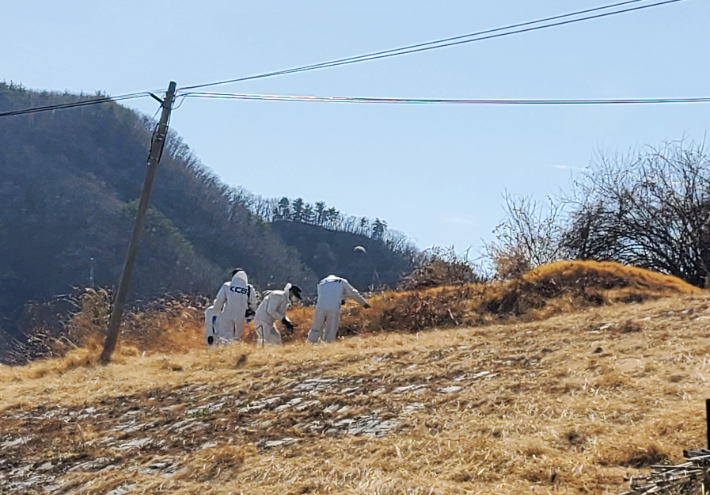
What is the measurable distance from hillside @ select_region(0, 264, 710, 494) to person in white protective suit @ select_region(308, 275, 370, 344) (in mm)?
3934

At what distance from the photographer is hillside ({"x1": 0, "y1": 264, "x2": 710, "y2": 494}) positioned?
5441 mm

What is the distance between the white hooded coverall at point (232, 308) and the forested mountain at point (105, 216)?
116 feet

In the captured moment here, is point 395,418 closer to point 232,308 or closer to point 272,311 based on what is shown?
point 272,311

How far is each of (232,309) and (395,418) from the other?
9606 mm

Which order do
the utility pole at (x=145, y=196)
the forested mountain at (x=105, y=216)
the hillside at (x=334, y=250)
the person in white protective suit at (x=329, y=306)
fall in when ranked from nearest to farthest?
the utility pole at (x=145, y=196), the person in white protective suit at (x=329, y=306), the forested mountain at (x=105, y=216), the hillside at (x=334, y=250)

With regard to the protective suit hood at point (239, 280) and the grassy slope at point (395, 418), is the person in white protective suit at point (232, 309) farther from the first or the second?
the grassy slope at point (395, 418)

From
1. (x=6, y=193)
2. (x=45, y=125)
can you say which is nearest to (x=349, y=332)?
(x=6, y=193)

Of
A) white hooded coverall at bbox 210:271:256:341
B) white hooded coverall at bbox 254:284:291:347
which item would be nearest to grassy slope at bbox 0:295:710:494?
white hooded coverall at bbox 254:284:291:347

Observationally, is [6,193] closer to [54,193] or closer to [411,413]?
[54,193]

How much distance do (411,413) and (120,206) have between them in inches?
2995

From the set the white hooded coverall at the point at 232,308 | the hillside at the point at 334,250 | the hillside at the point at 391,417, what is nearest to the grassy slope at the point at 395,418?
the hillside at the point at 391,417

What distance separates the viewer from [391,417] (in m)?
7.07

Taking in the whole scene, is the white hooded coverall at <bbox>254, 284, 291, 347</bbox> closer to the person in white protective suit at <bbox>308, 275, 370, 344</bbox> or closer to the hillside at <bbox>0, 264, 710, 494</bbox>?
the person in white protective suit at <bbox>308, 275, 370, 344</bbox>

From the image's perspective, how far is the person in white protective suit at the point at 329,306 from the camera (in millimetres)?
15961
